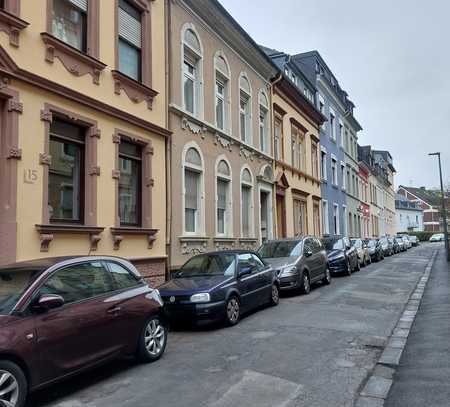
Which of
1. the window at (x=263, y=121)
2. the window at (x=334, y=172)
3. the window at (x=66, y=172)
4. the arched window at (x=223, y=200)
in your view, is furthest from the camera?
the window at (x=334, y=172)

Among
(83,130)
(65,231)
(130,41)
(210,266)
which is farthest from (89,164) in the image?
(130,41)

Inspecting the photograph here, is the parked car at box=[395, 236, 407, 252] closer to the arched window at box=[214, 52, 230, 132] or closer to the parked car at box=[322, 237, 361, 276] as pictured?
the parked car at box=[322, 237, 361, 276]

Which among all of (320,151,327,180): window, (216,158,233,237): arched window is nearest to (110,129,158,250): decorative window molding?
(216,158,233,237): arched window

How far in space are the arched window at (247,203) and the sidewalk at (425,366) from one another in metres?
8.86

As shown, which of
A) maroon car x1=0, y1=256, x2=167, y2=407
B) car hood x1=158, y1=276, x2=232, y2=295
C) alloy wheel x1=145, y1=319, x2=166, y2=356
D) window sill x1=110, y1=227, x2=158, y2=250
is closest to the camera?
maroon car x1=0, y1=256, x2=167, y2=407

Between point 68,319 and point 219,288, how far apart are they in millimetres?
4199

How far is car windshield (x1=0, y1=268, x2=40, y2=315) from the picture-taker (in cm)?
511

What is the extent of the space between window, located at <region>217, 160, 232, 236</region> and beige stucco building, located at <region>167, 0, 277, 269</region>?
0.03 metres

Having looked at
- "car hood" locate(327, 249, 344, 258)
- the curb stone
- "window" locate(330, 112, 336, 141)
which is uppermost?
"window" locate(330, 112, 336, 141)

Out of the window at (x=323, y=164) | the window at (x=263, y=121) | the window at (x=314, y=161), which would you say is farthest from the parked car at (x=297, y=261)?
the window at (x=323, y=164)

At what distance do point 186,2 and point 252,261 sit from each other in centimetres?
820

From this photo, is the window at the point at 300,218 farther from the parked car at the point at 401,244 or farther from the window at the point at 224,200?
the parked car at the point at 401,244

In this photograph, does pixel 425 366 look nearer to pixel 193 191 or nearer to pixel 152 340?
pixel 152 340

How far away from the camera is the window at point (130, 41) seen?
40.1ft
